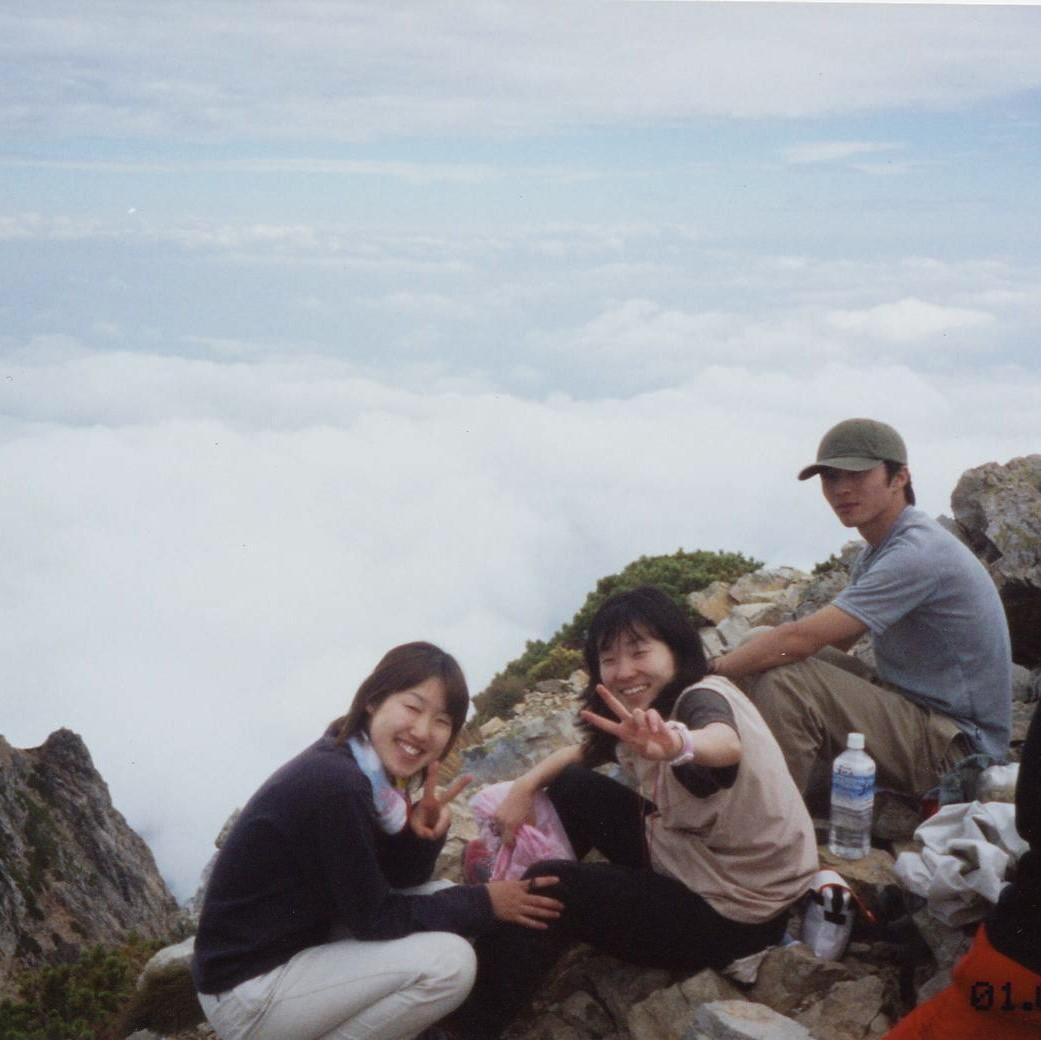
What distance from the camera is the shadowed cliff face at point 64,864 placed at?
2541 centimetres

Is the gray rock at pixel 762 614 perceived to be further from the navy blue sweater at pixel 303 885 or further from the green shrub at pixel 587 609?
the navy blue sweater at pixel 303 885

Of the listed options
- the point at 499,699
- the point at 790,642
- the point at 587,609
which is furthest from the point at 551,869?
the point at 587,609

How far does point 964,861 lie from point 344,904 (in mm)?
2553

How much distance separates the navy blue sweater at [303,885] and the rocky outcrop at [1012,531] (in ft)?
19.3

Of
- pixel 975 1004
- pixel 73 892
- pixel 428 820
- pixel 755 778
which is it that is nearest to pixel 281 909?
pixel 428 820

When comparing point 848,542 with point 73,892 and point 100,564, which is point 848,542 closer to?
point 73,892

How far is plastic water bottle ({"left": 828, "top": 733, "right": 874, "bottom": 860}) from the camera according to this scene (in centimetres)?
573

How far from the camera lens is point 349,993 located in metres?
4.48

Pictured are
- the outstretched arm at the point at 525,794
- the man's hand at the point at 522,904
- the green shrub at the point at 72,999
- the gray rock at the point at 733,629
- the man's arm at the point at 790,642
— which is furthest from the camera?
the gray rock at the point at 733,629

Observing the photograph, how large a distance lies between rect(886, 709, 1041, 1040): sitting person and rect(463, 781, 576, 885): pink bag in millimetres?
2302

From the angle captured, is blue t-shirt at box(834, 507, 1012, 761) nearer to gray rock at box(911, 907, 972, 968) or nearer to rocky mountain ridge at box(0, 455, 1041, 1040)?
rocky mountain ridge at box(0, 455, 1041, 1040)

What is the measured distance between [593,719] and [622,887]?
32.6 inches

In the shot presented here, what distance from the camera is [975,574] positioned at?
6059 millimetres

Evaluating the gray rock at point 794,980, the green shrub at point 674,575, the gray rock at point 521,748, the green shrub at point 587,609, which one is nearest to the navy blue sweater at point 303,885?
the gray rock at point 794,980
